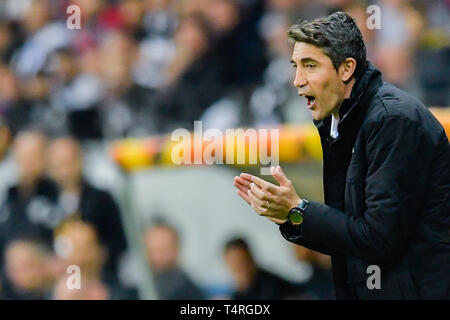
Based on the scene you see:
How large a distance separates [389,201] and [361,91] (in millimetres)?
320

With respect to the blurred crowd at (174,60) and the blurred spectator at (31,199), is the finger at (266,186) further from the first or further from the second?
the blurred spectator at (31,199)

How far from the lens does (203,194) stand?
488 centimetres

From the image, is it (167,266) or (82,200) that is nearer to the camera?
(167,266)

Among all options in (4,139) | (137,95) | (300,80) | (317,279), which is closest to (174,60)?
(137,95)

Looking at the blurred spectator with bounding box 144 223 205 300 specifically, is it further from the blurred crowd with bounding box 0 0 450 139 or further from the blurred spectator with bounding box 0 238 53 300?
the blurred spectator with bounding box 0 238 53 300

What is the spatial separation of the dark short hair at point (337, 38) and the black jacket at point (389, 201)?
0.23ft

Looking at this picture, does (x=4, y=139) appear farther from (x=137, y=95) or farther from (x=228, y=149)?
(x=228, y=149)

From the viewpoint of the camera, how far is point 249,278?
15.4 ft

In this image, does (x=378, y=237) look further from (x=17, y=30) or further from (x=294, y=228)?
(x=17, y=30)

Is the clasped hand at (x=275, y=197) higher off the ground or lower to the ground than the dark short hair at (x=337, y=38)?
lower

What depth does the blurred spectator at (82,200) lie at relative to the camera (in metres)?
5.69

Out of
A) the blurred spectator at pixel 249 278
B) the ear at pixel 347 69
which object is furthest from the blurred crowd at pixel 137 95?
the ear at pixel 347 69
